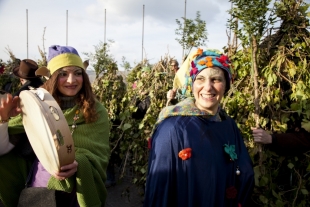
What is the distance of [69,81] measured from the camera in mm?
1888

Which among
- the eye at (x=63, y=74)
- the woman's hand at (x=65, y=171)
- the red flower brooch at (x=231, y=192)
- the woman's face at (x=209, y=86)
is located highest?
the eye at (x=63, y=74)

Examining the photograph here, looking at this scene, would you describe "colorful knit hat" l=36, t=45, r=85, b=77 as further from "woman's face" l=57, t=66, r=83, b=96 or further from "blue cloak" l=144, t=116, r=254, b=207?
"blue cloak" l=144, t=116, r=254, b=207

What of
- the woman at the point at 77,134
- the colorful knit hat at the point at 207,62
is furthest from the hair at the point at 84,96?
the colorful knit hat at the point at 207,62

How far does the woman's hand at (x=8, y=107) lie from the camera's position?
1632 mm

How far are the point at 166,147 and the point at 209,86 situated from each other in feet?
1.36

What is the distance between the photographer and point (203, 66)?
5.45 ft

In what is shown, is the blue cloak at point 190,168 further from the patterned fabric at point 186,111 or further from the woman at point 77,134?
the woman at point 77,134

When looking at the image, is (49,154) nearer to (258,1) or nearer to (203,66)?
(203,66)

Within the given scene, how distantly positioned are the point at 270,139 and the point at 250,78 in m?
0.54

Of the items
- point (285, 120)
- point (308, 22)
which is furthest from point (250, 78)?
point (308, 22)

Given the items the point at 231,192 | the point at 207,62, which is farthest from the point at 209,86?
the point at 231,192

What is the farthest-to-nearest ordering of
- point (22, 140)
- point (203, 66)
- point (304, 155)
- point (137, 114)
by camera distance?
1. point (137, 114)
2. point (304, 155)
3. point (22, 140)
4. point (203, 66)

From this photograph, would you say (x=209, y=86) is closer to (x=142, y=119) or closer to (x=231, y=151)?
(x=231, y=151)

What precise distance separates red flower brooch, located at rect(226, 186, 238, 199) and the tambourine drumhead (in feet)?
2.86
